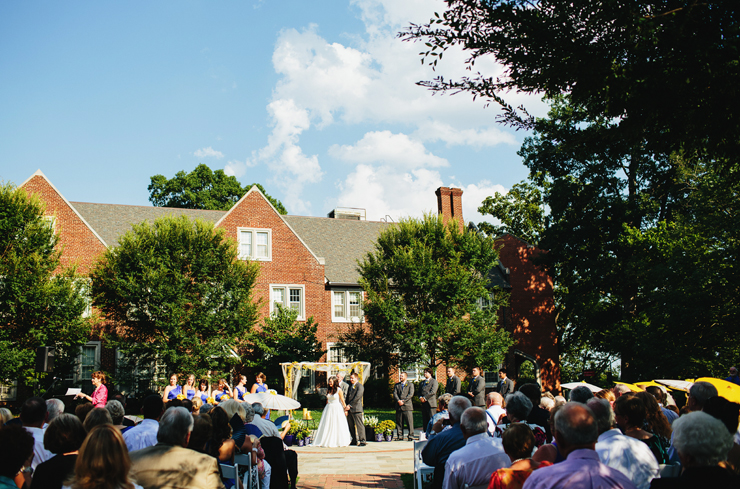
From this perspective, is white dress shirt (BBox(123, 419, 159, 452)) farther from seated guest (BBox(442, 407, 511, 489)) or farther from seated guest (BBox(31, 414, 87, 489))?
seated guest (BBox(442, 407, 511, 489))

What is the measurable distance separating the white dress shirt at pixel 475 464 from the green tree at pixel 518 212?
37347mm

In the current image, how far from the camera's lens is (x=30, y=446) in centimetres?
432

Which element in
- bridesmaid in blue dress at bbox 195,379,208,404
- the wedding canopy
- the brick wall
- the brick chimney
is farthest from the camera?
the brick chimney

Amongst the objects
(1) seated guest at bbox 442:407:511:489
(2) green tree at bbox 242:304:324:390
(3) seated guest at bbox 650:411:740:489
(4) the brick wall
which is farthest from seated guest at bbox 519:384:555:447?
(4) the brick wall

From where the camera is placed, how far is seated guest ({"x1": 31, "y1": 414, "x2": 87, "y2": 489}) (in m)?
4.26

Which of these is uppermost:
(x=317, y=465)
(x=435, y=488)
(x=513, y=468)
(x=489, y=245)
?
(x=489, y=245)

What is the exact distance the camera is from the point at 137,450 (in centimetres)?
457

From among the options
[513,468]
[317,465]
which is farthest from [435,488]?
[317,465]

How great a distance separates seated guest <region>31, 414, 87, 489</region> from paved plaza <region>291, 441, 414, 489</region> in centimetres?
623

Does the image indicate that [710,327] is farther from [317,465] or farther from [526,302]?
[317,465]

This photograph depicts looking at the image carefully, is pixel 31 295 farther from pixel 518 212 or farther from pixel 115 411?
pixel 518 212

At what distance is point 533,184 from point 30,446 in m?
40.1

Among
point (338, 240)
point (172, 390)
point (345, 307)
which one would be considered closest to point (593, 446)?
point (172, 390)

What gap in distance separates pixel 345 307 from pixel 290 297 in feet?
11.6
